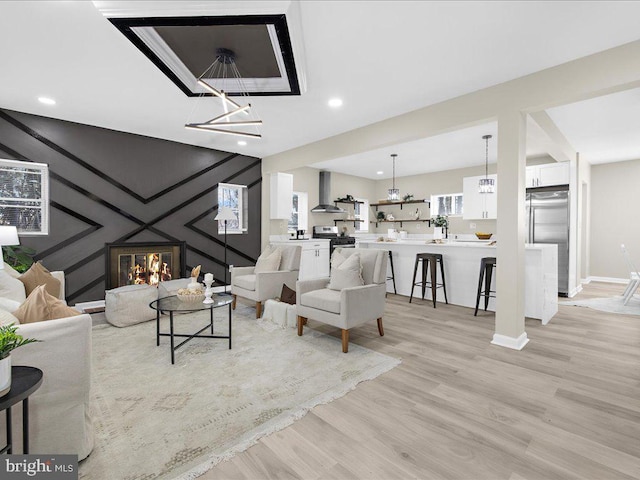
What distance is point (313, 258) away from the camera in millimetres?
6855

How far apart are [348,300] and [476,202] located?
5285mm

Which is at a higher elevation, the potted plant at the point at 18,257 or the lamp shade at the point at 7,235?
the lamp shade at the point at 7,235

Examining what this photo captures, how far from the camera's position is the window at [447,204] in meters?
7.70

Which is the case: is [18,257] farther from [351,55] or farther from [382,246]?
[382,246]

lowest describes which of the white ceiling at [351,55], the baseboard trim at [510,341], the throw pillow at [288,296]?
the baseboard trim at [510,341]

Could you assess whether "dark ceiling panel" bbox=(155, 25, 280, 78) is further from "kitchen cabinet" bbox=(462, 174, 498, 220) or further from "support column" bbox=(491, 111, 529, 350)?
"kitchen cabinet" bbox=(462, 174, 498, 220)

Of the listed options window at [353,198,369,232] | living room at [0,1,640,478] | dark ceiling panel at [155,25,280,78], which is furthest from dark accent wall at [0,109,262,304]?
window at [353,198,369,232]

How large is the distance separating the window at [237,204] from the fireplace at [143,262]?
1.13 meters

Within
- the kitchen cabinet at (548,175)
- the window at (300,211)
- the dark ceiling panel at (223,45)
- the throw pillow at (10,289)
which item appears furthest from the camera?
the window at (300,211)

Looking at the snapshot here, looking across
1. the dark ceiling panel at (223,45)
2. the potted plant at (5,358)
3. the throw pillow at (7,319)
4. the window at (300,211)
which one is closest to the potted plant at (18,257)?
the throw pillow at (7,319)

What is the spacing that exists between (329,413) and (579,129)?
17.6ft

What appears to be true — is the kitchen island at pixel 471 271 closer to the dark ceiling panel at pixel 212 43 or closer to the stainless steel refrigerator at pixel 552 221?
the stainless steel refrigerator at pixel 552 221

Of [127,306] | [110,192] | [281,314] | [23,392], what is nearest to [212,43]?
[23,392]

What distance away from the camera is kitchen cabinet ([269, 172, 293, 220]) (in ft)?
20.8
